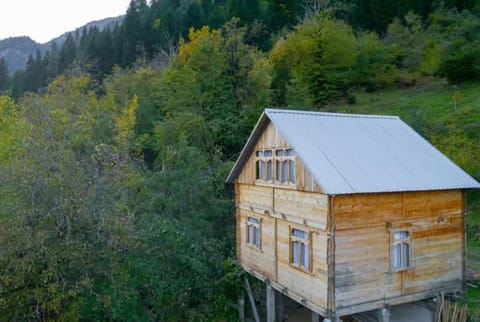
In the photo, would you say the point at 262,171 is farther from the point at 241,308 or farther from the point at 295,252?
the point at 241,308

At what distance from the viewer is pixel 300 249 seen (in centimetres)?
1295

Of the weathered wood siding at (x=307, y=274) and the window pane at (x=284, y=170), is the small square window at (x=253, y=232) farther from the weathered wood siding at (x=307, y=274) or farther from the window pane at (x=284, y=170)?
the window pane at (x=284, y=170)

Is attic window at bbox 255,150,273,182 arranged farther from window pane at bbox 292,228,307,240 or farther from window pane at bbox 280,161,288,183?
window pane at bbox 292,228,307,240

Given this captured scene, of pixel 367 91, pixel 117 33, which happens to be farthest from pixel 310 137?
pixel 117 33

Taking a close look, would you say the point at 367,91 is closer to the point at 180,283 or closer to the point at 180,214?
the point at 180,214

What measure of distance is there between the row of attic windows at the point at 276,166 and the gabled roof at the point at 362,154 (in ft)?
2.37

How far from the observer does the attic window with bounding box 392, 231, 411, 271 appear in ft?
40.3

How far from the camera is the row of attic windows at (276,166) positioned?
13.2 m

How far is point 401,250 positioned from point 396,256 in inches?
11.1

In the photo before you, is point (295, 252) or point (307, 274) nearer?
point (307, 274)

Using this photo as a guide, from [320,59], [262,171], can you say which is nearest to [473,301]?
[262,171]

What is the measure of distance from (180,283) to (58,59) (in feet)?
178

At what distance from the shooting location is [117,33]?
193 ft

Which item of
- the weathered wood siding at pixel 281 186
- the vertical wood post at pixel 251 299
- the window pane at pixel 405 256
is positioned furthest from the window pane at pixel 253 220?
the window pane at pixel 405 256
